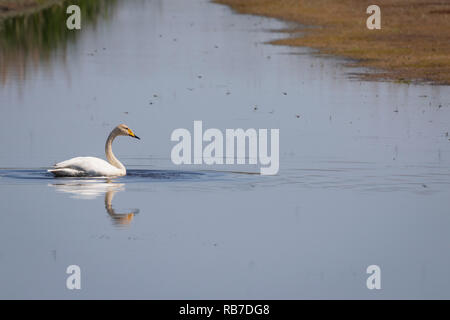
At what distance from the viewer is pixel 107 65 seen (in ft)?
112

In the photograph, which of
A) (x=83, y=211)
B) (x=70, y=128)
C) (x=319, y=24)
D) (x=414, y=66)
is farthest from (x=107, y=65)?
(x=83, y=211)

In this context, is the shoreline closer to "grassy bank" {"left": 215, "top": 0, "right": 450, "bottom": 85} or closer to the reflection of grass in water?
the reflection of grass in water

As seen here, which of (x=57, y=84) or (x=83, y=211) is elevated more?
(x=57, y=84)

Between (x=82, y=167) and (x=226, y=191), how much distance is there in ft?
7.06

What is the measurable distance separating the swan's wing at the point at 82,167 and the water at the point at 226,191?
6.0 inches

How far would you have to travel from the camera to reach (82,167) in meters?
16.7

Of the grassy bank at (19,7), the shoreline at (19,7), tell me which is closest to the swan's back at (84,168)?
→ the shoreline at (19,7)

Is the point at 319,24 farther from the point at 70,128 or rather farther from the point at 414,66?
the point at 70,128

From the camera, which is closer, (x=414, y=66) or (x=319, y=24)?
(x=414, y=66)

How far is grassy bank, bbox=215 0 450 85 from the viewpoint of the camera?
32969 mm

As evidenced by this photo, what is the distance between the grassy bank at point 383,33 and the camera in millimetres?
32969

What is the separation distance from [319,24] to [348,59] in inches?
544
